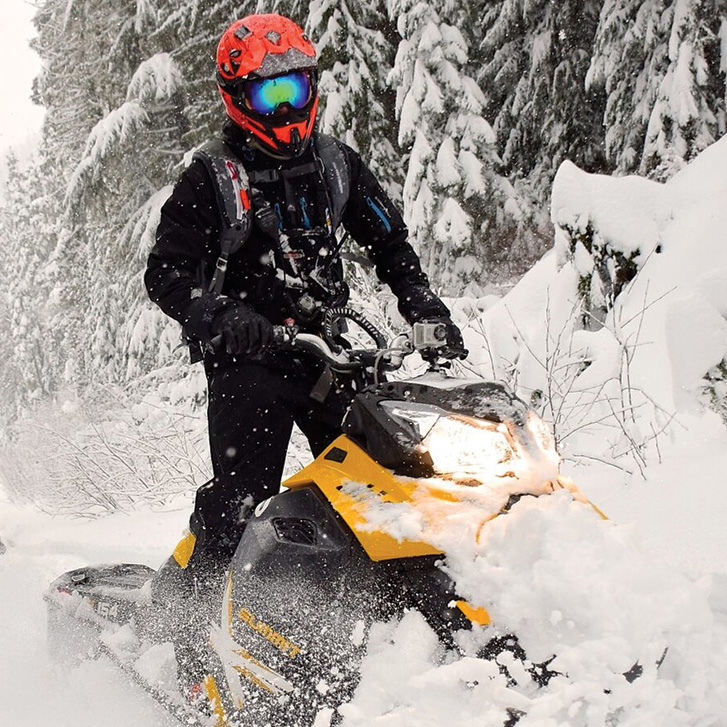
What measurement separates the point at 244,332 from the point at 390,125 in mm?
12150

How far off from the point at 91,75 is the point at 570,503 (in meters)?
17.6

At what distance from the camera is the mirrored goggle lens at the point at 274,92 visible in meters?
2.74

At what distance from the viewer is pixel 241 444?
2646 millimetres

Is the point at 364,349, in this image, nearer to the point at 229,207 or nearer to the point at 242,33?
the point at 229,207

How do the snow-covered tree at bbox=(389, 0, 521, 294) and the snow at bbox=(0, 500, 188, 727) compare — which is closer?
the snow at bbox=(0, 500, 188, 727)

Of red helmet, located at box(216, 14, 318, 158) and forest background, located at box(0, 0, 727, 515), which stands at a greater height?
forest background, located at box(0, 0, 727, 515)

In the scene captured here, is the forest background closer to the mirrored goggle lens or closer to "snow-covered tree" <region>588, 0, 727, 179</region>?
"snow-covered tree" <region>588, 0, 727, 179</region>

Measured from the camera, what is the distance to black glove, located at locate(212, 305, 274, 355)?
7.63 ft

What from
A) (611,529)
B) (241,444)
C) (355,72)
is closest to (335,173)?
(241,444)

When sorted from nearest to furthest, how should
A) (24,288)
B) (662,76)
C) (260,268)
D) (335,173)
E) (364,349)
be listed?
(364,349), (260,268), (335,173), (662,76), (24,288)

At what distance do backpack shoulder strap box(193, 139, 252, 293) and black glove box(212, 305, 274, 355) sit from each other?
0.39 meters

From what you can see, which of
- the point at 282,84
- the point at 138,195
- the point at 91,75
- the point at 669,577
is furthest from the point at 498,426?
the point at 91,75

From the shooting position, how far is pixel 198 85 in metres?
14.7

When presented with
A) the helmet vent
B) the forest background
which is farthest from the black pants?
the forest background
